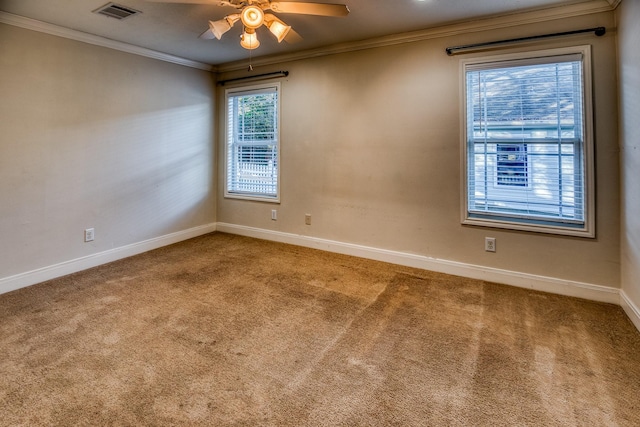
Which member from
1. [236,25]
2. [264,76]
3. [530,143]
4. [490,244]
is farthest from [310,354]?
[264,76]

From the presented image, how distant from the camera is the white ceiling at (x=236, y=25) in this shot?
2.72 m

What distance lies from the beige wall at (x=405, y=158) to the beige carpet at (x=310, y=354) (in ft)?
1.33

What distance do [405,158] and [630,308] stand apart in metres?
2.19

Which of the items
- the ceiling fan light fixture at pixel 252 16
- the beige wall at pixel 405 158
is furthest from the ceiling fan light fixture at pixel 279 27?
the beige wall at pixel 405 158

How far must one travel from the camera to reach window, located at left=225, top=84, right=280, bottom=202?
4.51 m

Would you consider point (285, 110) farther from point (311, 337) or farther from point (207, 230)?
point (311, 337)

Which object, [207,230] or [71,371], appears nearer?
[71,371]

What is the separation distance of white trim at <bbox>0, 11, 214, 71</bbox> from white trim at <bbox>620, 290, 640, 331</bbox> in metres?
5.25

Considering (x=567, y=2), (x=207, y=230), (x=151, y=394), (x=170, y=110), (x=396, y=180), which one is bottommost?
(x=151, y=394)

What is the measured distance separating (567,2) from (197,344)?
385 centimetres

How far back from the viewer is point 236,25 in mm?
3203

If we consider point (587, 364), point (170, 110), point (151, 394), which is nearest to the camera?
point (151, 394)

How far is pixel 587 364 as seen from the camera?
190cm

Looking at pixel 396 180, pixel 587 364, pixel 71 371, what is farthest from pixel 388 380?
pixel 396 180
